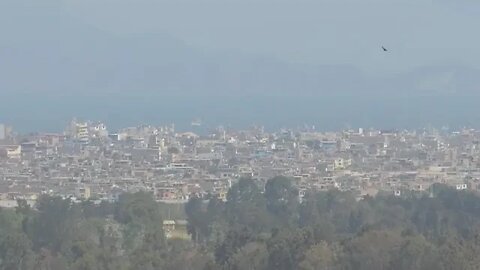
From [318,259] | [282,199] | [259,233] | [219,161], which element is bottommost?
[318,259]

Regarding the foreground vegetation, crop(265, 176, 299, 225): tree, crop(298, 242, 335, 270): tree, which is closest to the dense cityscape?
crop(265, 176, 299, 225): tree

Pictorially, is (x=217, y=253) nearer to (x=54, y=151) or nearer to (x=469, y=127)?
(x=54, y=151)

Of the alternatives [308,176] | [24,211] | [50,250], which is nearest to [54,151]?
[308,176]

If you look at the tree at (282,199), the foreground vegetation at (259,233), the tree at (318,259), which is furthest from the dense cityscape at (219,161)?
the tree at (318,259)

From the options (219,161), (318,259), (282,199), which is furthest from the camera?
(219,161)

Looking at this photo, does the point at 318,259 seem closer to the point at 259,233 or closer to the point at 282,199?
the point at 259,233

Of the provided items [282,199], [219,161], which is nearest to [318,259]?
[282,199]

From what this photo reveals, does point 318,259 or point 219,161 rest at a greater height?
point 219,161

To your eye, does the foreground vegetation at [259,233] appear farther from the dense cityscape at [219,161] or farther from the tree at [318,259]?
the dense cityscape at [219,161]
